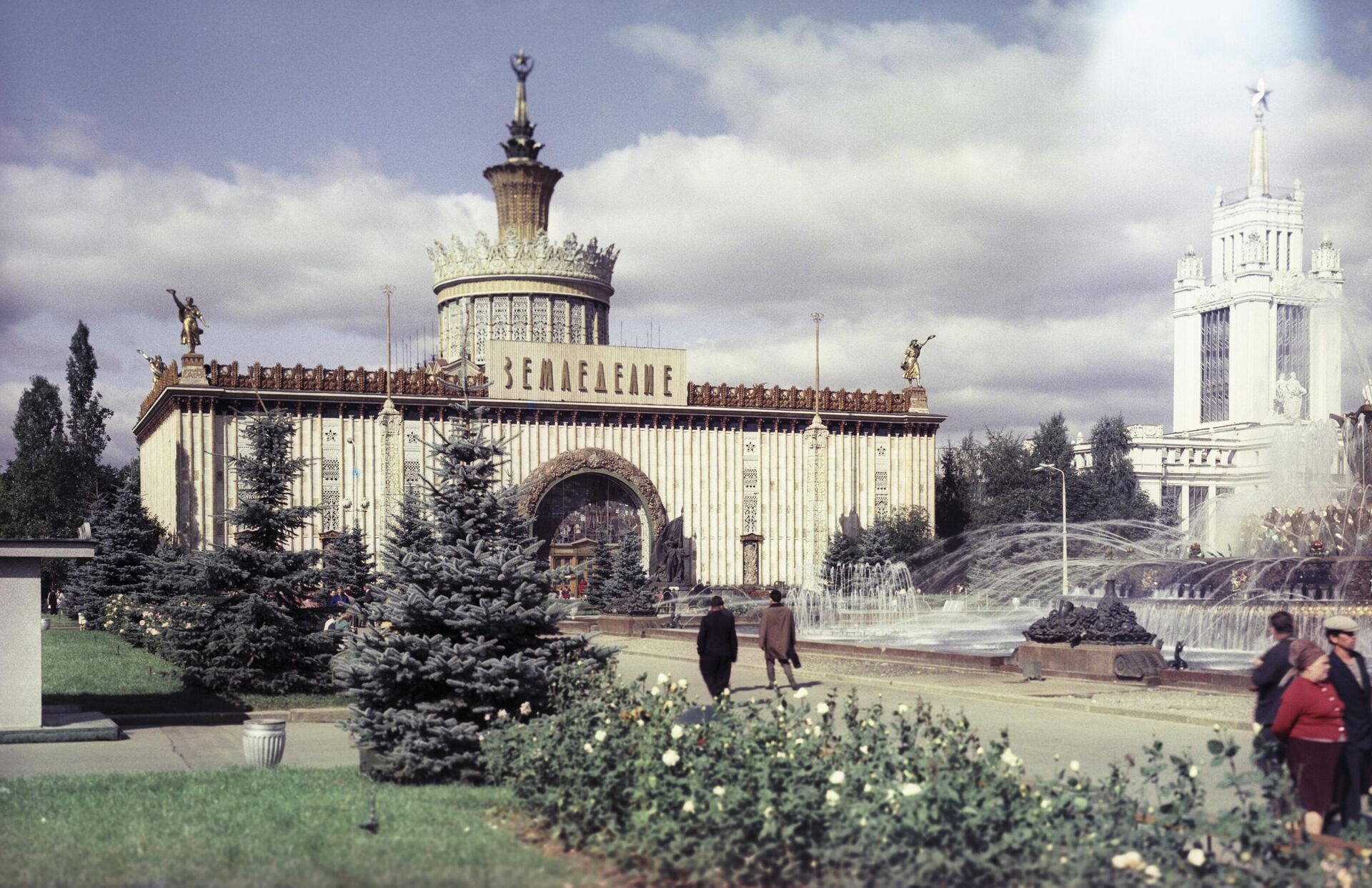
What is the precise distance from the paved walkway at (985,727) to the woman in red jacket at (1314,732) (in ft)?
10.1

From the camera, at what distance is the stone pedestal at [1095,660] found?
2038cm

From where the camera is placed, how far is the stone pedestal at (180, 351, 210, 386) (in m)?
56.2

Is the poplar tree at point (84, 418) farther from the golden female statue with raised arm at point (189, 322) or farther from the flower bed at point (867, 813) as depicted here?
the flower bed at point (867, 813)

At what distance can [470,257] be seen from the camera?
227ft

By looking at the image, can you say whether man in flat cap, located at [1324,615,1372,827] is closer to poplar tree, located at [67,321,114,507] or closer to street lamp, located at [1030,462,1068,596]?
street lamp, located at [1030,462,1068,596]

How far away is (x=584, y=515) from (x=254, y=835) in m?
52.9

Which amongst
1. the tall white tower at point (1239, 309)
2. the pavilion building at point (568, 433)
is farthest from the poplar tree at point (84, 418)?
the tall white tower at point (1239, 309)

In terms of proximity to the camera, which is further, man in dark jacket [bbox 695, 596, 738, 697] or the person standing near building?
the person standing near building

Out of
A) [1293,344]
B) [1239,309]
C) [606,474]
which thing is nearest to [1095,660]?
[606,474]

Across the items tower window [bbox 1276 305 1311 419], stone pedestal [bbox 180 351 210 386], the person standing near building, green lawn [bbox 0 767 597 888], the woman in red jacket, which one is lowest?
green lawn [bbox 0 767 597 888]

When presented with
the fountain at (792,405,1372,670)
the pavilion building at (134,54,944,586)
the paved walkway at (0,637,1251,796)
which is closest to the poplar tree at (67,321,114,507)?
the pavilion building at (134,54,944,586)

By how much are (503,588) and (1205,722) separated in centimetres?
807

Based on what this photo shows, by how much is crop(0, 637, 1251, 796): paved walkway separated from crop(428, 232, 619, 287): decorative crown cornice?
158 ft

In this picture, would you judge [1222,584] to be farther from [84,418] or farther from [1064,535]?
[84,418]
